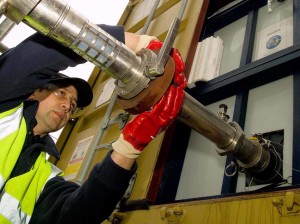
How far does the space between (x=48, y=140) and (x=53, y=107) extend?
0.16m

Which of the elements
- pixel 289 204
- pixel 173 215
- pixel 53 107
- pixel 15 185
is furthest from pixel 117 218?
pixel 289 204

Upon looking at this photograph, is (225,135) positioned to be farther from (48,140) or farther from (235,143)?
(48,140)

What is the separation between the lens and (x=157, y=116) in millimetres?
757

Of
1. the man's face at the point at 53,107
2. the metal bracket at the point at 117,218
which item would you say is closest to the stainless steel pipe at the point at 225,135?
the metal bracket at the point at 117,218

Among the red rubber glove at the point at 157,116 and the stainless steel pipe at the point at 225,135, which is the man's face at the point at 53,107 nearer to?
the red rubber glove at the point at 157,116

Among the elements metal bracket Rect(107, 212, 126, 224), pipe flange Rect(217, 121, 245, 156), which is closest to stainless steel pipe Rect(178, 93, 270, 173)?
pipe flange Rect(217, 121, 245, 156)

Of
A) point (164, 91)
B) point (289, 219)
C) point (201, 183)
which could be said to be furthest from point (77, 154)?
point (289, 219)

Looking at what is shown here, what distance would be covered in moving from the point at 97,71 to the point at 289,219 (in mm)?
2236

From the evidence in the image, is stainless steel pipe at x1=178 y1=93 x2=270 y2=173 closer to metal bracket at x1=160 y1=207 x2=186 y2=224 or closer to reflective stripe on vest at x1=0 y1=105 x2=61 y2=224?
metal bracket at x1=160 y1=207 x2=186 y2=224

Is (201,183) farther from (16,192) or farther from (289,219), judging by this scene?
(16,192)

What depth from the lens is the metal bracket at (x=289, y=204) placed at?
2.31 ft

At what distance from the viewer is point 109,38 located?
701mm

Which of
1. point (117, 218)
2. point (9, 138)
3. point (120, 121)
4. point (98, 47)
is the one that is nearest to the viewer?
point (98, 47)

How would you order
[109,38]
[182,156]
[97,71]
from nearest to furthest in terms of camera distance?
[109,38]
[182,156]
[97,71]
